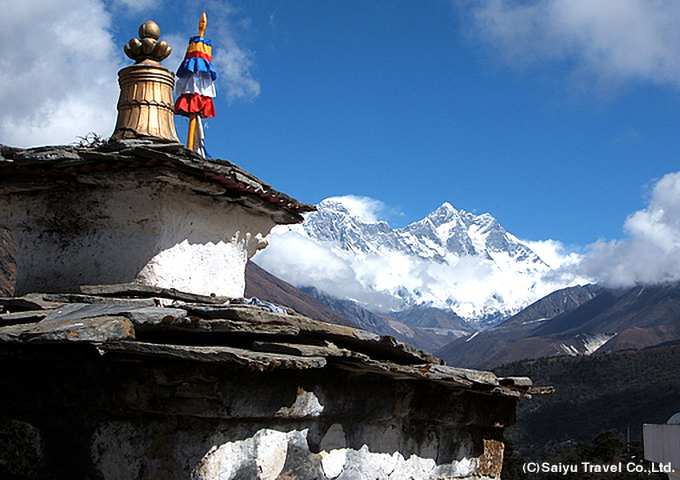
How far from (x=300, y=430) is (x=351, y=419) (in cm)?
50

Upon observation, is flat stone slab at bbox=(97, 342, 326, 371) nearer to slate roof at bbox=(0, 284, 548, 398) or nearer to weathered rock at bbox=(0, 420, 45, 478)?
slate roof at bbox=(0, 284, 548, 398)

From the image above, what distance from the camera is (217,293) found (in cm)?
670

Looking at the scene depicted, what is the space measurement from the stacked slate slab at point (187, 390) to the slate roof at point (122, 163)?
1258 millimetres

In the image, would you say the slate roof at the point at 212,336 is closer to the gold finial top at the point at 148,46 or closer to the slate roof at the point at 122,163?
the slate roof at the point at 122,163

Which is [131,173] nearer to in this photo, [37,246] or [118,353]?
[37,246]

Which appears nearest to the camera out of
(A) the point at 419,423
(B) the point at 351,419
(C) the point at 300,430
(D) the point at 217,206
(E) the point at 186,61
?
(C) the point at 300,430

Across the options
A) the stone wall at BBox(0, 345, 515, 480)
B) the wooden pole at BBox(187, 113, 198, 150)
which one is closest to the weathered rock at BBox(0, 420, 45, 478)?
the stone wall at BBox(0, 345, 515, 480)

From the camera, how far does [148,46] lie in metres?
7.64

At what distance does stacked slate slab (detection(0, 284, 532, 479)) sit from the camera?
392 cm

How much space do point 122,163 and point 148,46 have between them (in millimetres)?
2301

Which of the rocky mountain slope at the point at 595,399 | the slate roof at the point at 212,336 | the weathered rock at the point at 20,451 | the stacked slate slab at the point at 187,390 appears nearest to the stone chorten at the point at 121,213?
the slate roof at the point at 212,336

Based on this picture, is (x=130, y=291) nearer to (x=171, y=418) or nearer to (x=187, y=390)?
(x=171, y=418)

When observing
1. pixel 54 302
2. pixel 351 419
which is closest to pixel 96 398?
pixel 54 302

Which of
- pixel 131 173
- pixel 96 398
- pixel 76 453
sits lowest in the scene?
pixel 76 453
